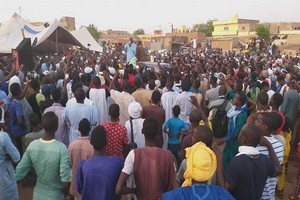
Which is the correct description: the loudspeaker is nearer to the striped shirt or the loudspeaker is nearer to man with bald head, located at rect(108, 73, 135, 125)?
man with bald head, located at rect(108, 73, 135, 125)

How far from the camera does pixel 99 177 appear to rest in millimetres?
2836

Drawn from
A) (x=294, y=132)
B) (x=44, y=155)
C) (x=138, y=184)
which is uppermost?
(x=44, y=155)

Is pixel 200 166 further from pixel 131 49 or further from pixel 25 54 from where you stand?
pixel 131 49

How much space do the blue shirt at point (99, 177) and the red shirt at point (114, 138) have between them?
0.98m

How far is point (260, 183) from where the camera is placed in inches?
112

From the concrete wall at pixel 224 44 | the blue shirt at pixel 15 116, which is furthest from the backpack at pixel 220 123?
the concrete wall at pixel 224 44

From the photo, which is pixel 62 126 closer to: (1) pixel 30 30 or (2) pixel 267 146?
(2) pixel 267 146

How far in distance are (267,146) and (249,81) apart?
206 inches

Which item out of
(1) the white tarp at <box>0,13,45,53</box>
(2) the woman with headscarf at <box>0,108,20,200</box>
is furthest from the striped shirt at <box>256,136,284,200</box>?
(1) the white tarp at <box>0,13,45,53</box>

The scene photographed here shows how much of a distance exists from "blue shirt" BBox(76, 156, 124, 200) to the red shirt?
0.98 metres

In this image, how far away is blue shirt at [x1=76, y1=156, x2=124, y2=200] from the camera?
283 cm

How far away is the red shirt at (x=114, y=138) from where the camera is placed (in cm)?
388

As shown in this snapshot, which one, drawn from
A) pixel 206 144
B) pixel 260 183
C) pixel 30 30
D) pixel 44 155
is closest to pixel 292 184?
pixel 260 183

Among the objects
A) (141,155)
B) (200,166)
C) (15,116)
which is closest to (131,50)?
(15,116)
